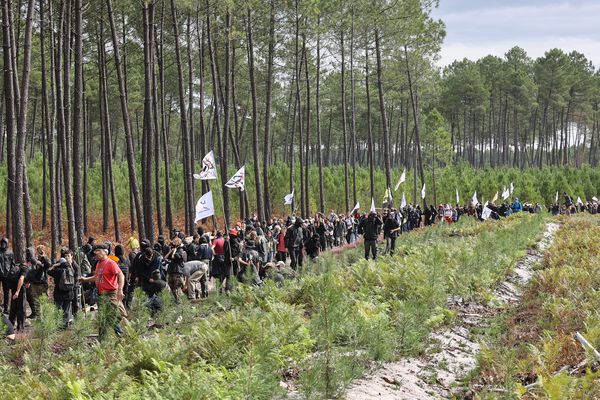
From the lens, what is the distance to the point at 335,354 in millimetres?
7363

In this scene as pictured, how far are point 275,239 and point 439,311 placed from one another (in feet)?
37.6

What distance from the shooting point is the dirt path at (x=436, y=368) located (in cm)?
739

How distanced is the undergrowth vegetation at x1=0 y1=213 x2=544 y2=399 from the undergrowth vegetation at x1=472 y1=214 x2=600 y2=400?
1.12 m

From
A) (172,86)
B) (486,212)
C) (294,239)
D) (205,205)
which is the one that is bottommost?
(486,212)

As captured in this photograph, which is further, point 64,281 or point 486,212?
point 486,212

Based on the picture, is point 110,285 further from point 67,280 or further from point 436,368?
point 436,368

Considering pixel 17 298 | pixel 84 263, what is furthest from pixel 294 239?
pixel 17 298

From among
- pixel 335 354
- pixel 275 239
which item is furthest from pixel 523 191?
pixel 335 354

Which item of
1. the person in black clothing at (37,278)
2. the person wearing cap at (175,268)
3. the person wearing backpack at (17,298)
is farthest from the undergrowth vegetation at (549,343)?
the person wearing backpack at (17,298)

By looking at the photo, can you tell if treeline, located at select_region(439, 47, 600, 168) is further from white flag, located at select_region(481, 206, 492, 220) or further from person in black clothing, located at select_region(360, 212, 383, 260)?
person in black clothing, located at select_region(360, 212, 383, 260)

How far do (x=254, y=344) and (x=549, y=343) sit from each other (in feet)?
12.1

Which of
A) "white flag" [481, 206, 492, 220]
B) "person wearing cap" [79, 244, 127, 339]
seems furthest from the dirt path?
"white flag" [481, 206, 492, 220]

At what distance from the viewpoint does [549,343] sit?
26.7 ft

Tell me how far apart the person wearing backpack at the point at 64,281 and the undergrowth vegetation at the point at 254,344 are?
116cm
